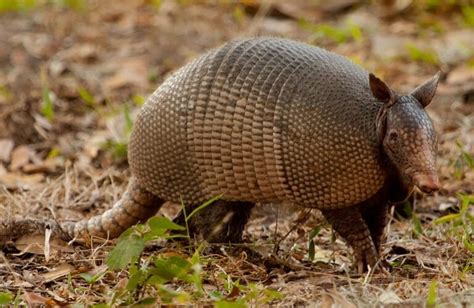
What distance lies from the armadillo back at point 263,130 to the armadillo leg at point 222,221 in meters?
0.18

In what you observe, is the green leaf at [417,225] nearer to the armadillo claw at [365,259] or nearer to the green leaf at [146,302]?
the armadillo claw at [365,259]

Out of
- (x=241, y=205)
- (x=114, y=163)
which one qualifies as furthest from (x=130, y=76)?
(x=241, y=205)

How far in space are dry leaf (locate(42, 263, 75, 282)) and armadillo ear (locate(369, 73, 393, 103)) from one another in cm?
195

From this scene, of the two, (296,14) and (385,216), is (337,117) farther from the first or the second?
(296,14)

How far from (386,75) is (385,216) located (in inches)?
191

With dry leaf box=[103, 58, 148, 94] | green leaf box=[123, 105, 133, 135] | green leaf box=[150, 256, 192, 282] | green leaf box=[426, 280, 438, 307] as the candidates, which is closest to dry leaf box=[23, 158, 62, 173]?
green leaf box=[123, 105, 133, 135]

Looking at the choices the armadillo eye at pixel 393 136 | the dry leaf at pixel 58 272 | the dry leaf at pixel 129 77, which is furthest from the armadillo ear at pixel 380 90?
the dry leaf at pixel 129 77

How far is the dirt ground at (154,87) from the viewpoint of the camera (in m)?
5.43

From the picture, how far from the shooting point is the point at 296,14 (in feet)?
42.8

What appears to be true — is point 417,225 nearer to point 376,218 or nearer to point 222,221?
point 376,218

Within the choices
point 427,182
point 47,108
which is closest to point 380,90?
point 427,182

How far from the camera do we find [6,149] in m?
8.81

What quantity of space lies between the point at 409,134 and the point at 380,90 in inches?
12.2

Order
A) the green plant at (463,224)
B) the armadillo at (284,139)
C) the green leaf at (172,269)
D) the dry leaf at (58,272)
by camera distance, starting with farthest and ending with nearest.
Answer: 1. the green plant at (463,224)
2. the dry leaf at (58,272)
3. the armadillo at (284,139)
4. the green leaf at (172,269)
